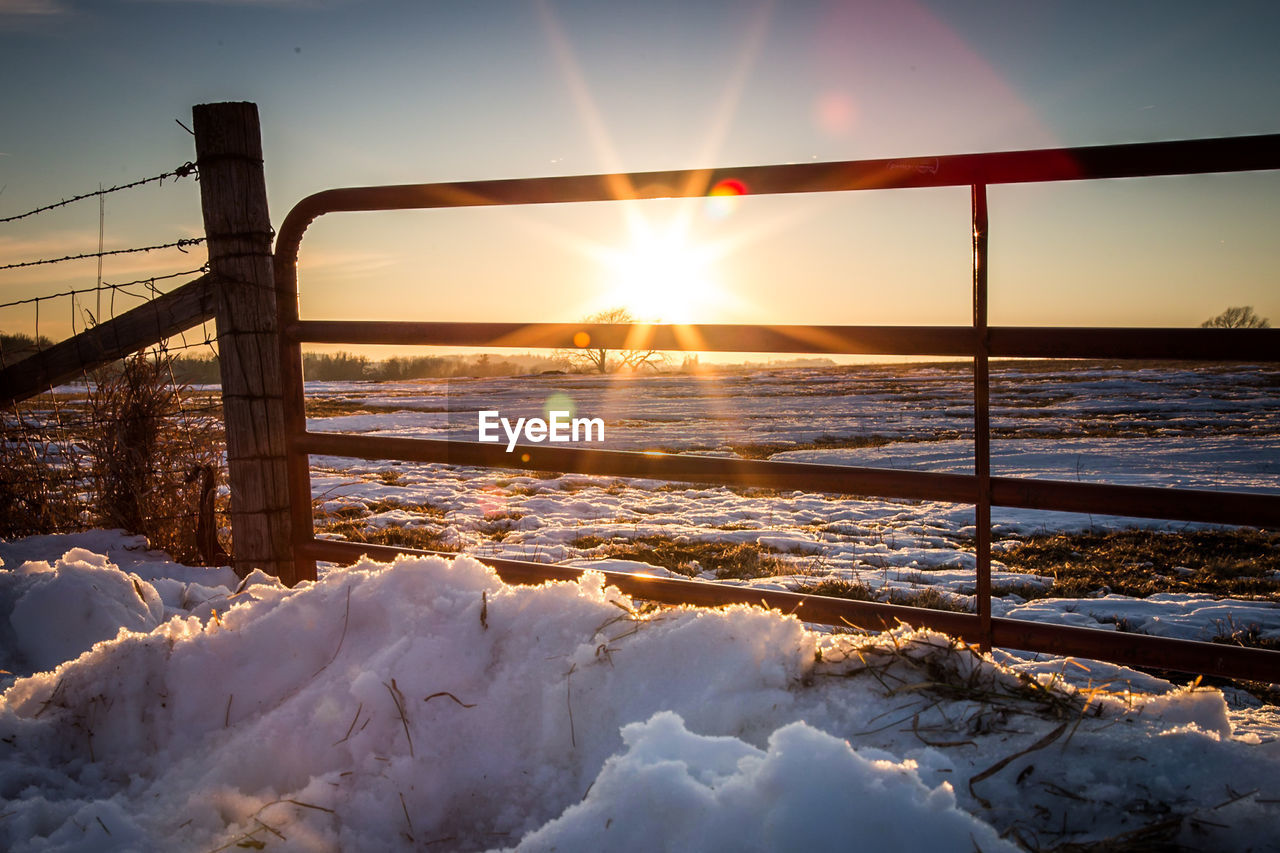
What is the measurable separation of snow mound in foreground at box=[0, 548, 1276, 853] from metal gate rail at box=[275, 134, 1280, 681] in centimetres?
64

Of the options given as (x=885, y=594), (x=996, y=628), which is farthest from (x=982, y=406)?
(x=885, y=594)

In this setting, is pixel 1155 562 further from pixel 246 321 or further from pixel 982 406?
pixel 246 321

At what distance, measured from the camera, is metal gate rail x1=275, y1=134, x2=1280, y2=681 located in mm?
1853

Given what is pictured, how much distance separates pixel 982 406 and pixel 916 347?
0.80 feet

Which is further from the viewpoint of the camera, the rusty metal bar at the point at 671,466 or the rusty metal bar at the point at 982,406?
the rusty metal bar at the point at 671,466

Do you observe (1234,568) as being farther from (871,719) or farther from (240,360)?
(240,360)

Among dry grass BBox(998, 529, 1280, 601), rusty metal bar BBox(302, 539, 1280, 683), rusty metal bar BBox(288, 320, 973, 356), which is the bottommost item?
dry grass BBox(998, 529, 1280, 601)

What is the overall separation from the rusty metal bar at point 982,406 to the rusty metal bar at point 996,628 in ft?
0.25

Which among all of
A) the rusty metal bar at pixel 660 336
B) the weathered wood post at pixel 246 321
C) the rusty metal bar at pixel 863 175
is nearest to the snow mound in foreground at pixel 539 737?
the rusty metal bar at pixel 660 336

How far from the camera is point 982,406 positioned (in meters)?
2.07

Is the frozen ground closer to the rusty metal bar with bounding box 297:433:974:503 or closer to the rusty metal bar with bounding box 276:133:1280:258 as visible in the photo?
the rusty metal bar with bounding box 297:433:974:503

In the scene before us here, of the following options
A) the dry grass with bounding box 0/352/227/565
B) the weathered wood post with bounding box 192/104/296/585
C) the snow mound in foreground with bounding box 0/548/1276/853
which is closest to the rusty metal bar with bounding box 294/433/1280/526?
the weathered wood post with bounding box 192/104/296/585

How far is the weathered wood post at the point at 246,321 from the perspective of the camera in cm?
300

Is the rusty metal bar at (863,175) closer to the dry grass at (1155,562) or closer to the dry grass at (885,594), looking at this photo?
the dry grass at (885,594)
